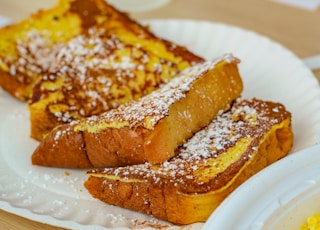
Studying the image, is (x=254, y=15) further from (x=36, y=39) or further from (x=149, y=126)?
(x=149, y=126)

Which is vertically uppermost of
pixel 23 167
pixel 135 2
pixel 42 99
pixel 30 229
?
pixel 135 2

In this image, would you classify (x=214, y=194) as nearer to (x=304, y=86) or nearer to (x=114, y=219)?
(x=114, y=219)

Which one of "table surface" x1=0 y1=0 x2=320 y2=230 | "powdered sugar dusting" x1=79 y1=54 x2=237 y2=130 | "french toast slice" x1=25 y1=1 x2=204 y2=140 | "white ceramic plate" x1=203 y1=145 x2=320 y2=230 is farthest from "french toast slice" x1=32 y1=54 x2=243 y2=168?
"table surface" x1=0 y1=0 x2=320 y2=230

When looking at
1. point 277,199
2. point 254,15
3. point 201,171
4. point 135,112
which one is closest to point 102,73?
point 135,112

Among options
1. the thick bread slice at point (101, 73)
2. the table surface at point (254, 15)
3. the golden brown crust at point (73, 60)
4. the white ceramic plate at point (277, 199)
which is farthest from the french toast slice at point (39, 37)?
the white ceramic plate at point (277, 199)

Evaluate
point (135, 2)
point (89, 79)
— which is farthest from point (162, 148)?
point (135, 2)

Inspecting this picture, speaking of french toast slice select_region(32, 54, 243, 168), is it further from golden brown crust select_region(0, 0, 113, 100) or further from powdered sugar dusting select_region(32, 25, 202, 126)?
golden brown crust select_region(0, 0, 113, 100)

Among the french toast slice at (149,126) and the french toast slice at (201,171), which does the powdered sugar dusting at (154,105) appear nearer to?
the french toast slice at (149,126)
